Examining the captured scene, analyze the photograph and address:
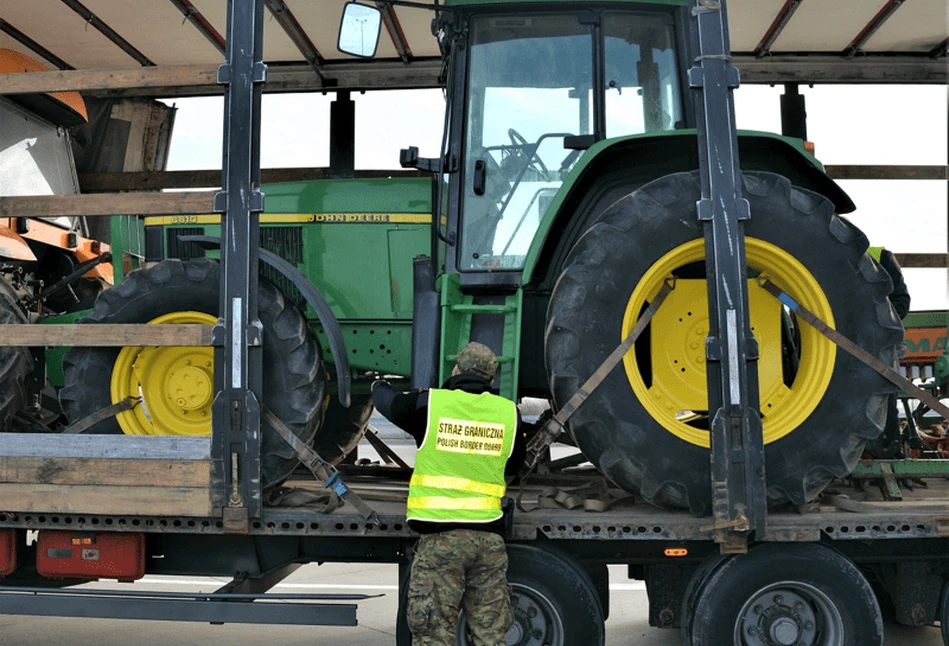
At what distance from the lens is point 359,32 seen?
4766 mm

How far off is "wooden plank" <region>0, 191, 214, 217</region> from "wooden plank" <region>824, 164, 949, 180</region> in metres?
3.84

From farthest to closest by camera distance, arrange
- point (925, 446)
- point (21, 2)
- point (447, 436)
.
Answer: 1. point (21, 2)
2. point (925, 446)
3. point (447, 436)

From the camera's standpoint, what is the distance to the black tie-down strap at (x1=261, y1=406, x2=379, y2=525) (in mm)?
4480

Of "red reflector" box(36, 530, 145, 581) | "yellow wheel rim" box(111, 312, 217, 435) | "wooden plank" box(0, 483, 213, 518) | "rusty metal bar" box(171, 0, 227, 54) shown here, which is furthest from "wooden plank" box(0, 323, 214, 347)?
"rusty metal bar" box(171, 0, 227, 54)

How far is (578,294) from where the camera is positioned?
440 centimetres

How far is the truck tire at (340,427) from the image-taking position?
20.4ft

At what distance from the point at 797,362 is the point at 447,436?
2.00 metres

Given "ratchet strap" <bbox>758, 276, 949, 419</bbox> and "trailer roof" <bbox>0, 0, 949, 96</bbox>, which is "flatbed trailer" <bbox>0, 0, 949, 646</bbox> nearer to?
"ratchet strap" <bbox>758, 276, 949, 419</bbox>

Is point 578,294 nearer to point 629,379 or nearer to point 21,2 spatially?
point 629,379

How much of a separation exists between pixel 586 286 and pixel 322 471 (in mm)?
1425

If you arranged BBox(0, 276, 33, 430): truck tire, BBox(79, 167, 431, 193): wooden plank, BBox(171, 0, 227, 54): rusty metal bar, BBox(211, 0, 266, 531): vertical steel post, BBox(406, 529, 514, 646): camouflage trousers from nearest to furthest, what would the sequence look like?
BBox(406, 529, 514, 646): camouflage trousers, BBox(211, 0, 266, 531): vertical steel post, BBox(0, 276, 33, 430): truck tire, BBox(171, 0, 227, 54): rusty metal bar, BBox(79, 167, 431, 193): wooden plank

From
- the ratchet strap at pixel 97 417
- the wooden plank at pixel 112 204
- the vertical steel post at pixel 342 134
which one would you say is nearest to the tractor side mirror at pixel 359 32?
the wooden plank at pixel 112 204

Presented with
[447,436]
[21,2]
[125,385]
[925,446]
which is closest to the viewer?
[447,436]

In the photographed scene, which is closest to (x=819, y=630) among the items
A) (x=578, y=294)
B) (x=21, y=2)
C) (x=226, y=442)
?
(x=578, y=294)
